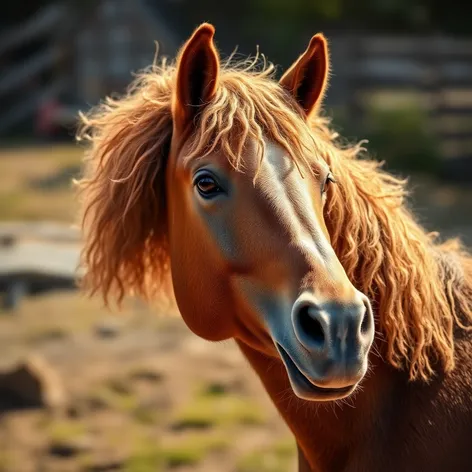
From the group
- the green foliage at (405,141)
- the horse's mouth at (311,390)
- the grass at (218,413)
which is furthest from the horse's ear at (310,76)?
the green foliage at (405,141)

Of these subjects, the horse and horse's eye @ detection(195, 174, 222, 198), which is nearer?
the horse

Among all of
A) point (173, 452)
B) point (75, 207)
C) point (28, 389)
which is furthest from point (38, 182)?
point (173, 452)

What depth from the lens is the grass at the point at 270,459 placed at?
448cm

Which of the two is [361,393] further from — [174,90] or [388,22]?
[388,22]

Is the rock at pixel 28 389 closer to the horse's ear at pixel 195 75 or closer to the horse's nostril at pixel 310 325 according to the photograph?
the horse's ear at pixel 195 75

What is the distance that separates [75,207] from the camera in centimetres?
1051

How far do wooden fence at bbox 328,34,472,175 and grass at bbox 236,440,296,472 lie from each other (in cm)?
955

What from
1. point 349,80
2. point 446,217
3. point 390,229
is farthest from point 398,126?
point 390,229

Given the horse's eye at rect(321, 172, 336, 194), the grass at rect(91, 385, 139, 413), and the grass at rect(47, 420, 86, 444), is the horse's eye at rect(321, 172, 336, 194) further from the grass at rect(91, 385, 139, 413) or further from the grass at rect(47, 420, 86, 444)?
the grass at rect(91, 385, 139, 413)

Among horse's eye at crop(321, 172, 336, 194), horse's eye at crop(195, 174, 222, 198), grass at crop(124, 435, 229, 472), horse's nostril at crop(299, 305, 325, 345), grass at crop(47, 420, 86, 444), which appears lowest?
grass at crop(47, 420, 86, 444)

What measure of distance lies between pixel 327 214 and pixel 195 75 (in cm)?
57

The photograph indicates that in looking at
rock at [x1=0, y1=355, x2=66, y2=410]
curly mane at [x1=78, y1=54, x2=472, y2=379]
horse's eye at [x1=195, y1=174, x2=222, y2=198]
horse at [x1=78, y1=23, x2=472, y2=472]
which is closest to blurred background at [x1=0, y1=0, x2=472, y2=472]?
rock at [x1=0, y1=355, x2=66, y2=410]

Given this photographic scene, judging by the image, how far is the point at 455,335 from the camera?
7.97 ft

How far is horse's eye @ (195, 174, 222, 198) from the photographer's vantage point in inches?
88.4
